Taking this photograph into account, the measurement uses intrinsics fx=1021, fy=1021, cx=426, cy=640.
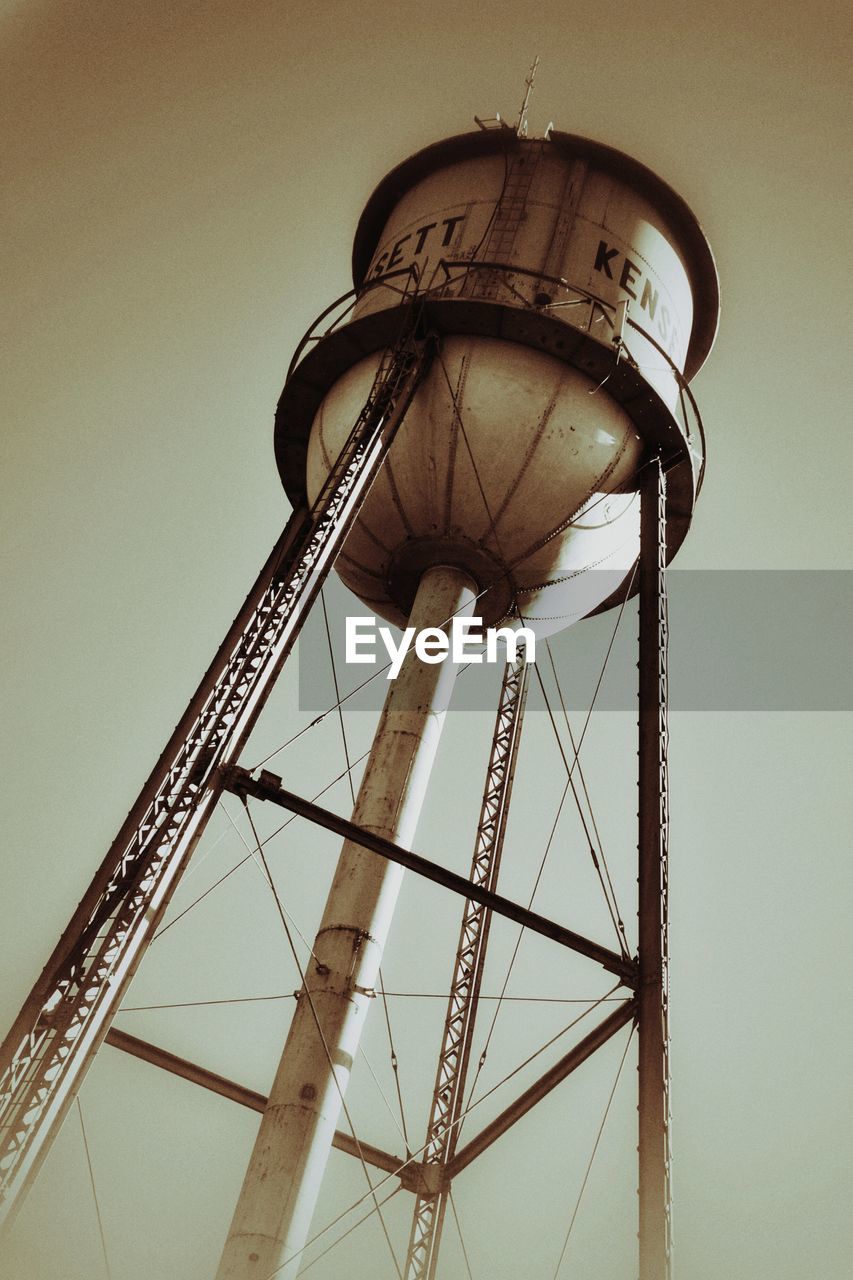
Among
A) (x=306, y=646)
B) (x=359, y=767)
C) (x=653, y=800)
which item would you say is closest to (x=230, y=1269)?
(x=653, y=800)

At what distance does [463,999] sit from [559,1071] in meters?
3.21

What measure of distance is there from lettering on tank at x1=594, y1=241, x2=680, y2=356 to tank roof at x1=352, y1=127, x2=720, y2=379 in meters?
0.97

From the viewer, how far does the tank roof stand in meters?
9.24

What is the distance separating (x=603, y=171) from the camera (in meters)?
9.25

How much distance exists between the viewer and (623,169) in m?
9.27

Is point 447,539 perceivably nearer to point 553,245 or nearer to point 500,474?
point 500,474

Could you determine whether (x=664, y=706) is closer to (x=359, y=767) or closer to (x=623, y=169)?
(x=623, y=169)

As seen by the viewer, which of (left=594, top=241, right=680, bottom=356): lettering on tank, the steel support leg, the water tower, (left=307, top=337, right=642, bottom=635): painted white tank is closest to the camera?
the steel support leg

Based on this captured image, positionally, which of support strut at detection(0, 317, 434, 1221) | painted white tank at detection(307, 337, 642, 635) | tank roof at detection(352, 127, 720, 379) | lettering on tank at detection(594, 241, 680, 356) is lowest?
support strut at detection(0, 317, 434, 1221)

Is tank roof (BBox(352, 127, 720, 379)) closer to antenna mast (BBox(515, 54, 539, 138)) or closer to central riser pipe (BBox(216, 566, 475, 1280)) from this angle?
antenna mast (BBox(515, 54, 539, 138))
